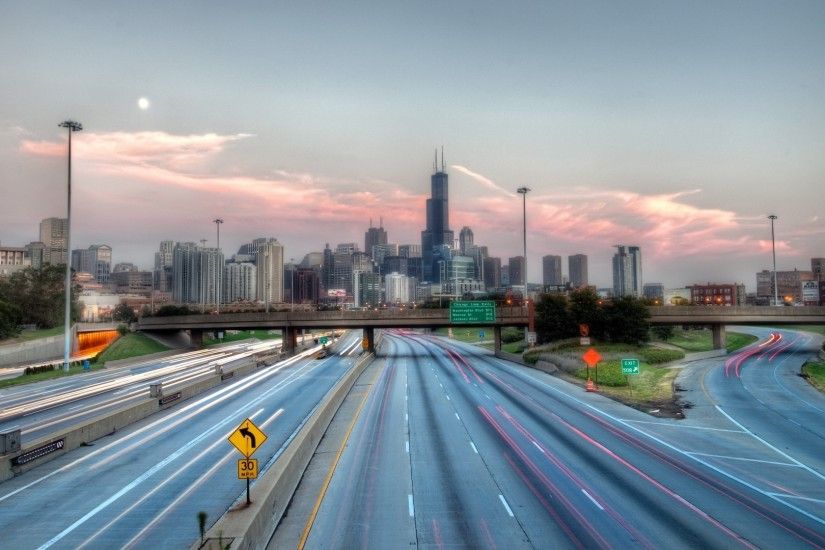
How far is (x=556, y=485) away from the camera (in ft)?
70.4

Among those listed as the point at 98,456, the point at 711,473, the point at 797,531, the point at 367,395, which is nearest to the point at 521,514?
the point at 797,531

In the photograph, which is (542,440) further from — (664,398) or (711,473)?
(664,398)

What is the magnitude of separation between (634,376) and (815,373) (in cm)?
1766

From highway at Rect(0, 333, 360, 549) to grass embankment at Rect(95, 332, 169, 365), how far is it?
55995 millimetres

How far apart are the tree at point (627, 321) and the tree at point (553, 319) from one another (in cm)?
557

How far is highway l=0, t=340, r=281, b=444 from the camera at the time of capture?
118 ft

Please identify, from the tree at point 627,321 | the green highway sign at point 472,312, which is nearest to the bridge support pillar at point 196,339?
the green highway sign at point 472,312

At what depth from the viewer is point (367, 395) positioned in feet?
153

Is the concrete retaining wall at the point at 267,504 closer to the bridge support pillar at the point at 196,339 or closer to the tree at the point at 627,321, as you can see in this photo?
the tree at the point at 627,321

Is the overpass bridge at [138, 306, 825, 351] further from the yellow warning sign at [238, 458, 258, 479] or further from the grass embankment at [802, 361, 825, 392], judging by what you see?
the yellow warning sign at [238, 458, 258, 479]

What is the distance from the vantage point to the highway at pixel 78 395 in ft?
118

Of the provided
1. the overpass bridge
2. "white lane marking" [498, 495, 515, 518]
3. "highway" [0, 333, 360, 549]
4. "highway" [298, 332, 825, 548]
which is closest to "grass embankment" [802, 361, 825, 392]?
the overpass bridge

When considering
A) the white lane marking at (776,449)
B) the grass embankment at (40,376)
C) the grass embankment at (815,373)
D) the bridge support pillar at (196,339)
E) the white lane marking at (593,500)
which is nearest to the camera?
the white lane marking at (593,500)

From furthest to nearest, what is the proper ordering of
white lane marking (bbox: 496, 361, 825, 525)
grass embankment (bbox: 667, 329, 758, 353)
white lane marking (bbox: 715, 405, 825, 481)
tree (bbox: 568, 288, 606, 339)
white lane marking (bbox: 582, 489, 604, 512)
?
grass embankment (bbox: 667, 329, 758, 353)
tree (bbox: 568, 288, 606, 339)
white lane marking (bbox: 715, 405, 825, 481)
white lane marking (bbox: 496, 361, 825, 525)
white lane marking (bbox: 582, 489, 604, 512)
